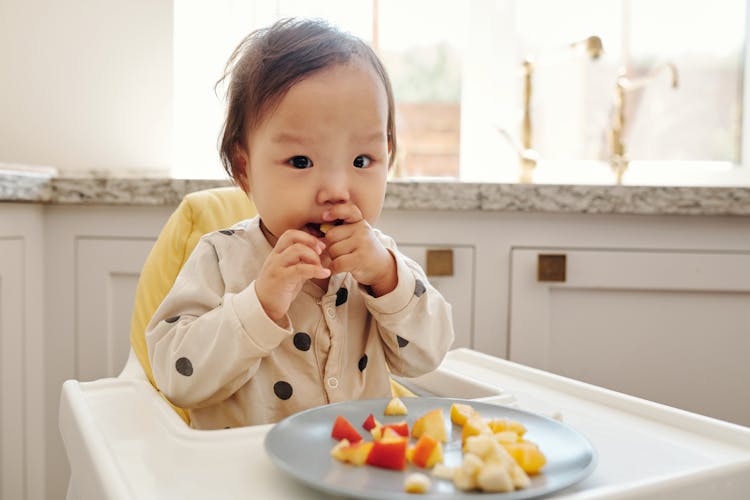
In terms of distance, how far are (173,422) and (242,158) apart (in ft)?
1.31

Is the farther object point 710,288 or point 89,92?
point 89,92

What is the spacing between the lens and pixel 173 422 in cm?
68

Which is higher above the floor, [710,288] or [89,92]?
[89,92]

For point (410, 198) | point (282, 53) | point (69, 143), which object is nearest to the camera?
point (282, 53)

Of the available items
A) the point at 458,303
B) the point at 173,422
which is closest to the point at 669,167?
the point at 458,303

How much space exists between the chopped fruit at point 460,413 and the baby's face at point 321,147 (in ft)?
0.95

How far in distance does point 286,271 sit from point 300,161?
148mm

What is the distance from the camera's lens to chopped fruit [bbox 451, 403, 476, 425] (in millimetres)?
643

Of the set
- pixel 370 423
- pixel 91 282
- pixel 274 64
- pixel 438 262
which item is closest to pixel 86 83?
pixel 91 282

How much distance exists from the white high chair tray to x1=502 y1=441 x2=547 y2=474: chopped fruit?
1.0 inches

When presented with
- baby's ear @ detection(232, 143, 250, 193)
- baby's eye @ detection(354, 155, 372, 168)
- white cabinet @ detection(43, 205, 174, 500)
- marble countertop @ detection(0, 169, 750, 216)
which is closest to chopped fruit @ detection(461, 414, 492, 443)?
baby's eye @ detection(354, 155, 372, 168)

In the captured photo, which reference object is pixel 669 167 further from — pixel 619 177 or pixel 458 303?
pixel 458 303

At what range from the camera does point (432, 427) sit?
23.9 inches

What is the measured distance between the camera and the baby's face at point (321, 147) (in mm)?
828
